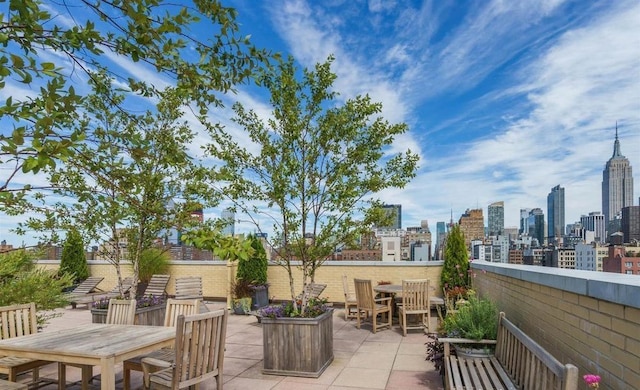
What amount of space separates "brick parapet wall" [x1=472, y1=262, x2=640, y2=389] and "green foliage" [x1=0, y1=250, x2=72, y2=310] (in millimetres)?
6131

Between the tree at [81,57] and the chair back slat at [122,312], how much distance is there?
9.92 feet

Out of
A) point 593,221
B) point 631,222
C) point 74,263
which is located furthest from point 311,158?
point 593,221

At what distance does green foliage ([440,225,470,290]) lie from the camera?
33.0 ft

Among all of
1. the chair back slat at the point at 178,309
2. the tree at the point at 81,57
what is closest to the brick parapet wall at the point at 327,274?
the chair back slat at the point at 178,309

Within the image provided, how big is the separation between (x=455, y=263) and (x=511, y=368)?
6844 millimetres

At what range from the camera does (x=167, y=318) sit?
5.05 m

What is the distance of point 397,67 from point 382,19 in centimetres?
240

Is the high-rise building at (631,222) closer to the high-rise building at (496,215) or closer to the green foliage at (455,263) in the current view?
the green foliage at (455,263)

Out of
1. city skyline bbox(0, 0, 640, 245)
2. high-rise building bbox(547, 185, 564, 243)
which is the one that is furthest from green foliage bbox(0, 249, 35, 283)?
high-rise building bbox(547, 185, 564, 243)

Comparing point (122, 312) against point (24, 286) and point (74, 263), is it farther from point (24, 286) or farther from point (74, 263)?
point (74, 263)

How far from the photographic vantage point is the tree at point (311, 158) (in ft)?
19.8

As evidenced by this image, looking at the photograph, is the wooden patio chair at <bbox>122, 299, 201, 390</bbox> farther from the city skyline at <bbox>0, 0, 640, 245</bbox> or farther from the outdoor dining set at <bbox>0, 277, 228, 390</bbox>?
the city skyline at <bbox>0, 0, 640, 245</bbox>

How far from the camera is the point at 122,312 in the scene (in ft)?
17.4

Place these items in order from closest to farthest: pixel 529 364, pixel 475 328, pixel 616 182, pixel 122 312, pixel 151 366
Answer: pixel 529 364
pixel 151 366
pixel 475 328
pixel 122 312
pixel 616 182
